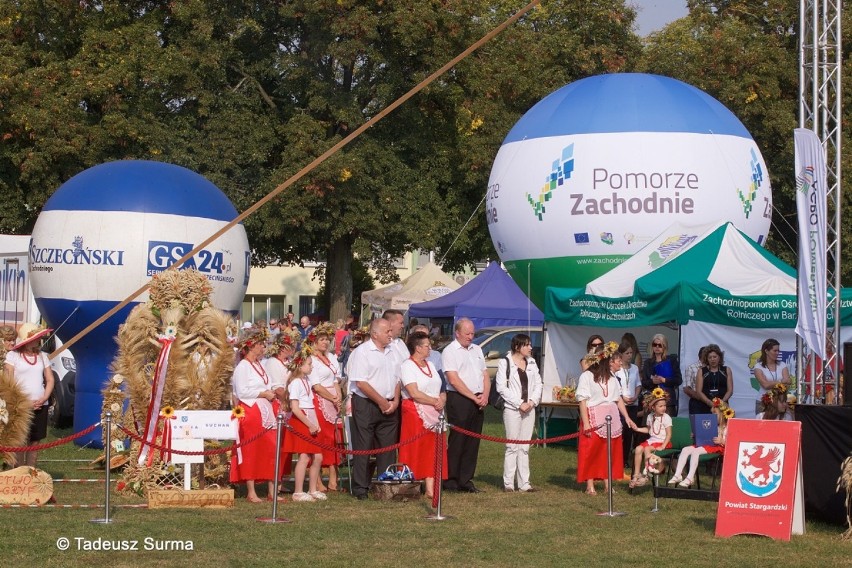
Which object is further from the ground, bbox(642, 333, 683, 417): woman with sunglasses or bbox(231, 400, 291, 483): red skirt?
bbox(642, 333, 683, 417): woman with sunglasses

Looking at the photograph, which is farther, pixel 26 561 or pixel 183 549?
pixel 183 549

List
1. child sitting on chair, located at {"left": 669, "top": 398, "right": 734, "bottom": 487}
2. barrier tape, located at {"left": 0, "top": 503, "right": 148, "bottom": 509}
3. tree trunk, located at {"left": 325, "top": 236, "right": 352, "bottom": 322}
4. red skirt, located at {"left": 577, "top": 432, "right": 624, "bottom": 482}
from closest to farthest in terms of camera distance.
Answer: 1. barrier tape, located at {"left": 0, "top": 503, "right": 148, "bottom": 509}
2. child sitting on chair, located at {"left": 669, "top": 398, "right": 734, "bottom": 487}
3. red skirt, located at {"left": 577, "top": 432, "right": 624, "bottom": 482}
4. tree trunk, located at {"left": 325, "top": 236, "right": 352, "bottom": 322}

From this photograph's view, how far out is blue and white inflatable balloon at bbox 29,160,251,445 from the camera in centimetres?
1662

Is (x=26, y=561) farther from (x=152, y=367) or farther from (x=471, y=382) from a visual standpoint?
(x=471, y=382)

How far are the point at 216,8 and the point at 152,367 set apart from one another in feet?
63.0

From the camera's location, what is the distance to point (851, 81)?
3241 centimetres

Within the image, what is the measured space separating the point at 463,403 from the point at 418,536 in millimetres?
3329

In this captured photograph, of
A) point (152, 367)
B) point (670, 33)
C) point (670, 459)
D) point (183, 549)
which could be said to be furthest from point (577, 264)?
point (670, 33)

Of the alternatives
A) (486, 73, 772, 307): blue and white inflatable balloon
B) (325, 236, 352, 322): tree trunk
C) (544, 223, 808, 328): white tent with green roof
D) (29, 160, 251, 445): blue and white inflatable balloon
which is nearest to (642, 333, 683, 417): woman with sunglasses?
(544, 223, 808, 328): white tent with green roof

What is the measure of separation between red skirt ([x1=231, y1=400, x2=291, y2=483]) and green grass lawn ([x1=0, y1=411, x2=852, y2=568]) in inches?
11.3

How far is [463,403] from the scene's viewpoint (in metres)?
13.4

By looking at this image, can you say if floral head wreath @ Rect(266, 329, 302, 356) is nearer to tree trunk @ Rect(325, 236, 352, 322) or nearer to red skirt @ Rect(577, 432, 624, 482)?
red skirt @ Rect(577, 432, 624, 482)

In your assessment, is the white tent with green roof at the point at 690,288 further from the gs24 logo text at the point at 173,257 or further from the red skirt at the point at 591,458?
the gs24 logo text at the point at 173,257

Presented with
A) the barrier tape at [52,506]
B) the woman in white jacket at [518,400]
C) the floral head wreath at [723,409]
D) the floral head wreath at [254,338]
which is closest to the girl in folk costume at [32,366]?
the barrier tape at [52,506]
